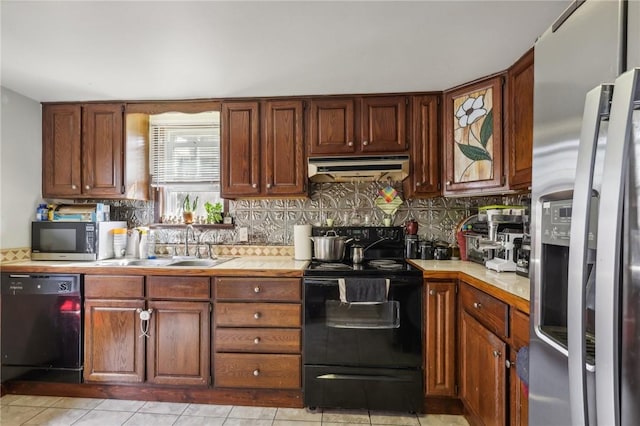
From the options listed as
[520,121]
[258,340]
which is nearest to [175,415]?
[258,340]

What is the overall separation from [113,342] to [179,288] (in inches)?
23.8

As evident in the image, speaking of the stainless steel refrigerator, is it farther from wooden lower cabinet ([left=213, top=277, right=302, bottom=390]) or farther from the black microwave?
the black microwave

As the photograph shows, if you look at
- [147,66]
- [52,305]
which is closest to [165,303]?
[52,305]

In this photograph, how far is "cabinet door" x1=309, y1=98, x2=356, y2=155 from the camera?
250cm

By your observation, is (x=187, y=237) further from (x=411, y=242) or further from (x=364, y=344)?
(x=411, y=242)

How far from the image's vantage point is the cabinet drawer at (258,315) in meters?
2.13

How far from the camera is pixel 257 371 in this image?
6.95 ft

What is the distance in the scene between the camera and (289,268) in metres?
2.17

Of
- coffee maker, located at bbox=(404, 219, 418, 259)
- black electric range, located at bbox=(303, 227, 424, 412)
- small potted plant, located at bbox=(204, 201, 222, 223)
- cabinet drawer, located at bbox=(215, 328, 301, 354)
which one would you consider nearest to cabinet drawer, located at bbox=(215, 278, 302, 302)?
black electric range, located at bbox=(303, 227, 424, 412)

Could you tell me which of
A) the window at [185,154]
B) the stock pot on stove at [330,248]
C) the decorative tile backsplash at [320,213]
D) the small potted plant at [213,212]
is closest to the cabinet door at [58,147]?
the decorative tile backsplash at [320,213]

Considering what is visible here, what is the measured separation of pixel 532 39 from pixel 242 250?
8.23 ft

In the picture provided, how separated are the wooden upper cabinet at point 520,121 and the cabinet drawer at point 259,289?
5.10 ft

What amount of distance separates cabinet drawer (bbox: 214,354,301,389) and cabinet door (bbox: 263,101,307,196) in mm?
1218

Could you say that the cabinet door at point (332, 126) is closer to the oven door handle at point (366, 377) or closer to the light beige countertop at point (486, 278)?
the light beige countertop at point (486, 278)
